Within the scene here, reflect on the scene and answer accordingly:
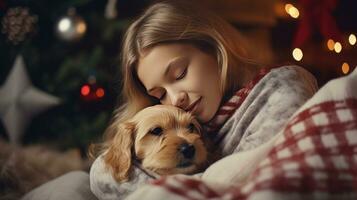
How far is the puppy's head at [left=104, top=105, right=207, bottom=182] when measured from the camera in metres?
0.91

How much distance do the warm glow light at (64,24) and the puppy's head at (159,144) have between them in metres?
0.60

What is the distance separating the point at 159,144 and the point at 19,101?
2.25 feet

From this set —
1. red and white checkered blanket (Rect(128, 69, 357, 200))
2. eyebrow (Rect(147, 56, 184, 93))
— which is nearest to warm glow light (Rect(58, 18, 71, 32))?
eyebrow (Rect(147, 56, 184, 93))

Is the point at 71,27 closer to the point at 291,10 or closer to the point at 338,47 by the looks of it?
the point at 291,10

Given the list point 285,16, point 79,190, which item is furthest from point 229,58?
point 285,16

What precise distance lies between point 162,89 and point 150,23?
14 cm

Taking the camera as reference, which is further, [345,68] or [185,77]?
[345,68]

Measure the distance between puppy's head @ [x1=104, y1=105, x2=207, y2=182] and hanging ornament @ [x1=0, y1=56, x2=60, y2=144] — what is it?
0.57 meters

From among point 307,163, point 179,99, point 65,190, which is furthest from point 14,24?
point 307,163

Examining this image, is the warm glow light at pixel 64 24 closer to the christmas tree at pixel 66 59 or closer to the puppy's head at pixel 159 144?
the christmas tree at pixel 66 59

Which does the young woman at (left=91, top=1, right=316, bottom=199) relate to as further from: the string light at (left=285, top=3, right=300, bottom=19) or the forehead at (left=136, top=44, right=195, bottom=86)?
the string light at (left=285, top=3, right=300, bottom=19)

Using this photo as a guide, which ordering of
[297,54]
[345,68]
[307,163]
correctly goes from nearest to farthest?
[307,163], [345,68], [297,54]

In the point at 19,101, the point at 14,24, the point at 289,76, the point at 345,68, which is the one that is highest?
the point at 289,76

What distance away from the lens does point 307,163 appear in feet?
2.36
